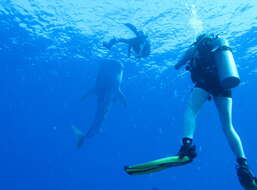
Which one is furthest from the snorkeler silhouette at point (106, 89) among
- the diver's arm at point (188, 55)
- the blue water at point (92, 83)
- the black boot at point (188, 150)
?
the black boot at point (188, 150)

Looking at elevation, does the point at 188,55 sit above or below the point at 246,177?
above

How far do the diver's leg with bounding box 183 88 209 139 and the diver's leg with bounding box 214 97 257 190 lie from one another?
0.29 m

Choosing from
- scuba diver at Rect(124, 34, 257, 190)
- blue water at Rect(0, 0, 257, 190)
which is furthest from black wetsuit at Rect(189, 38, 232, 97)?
blue water at Rect(0, 0, 257, 190)

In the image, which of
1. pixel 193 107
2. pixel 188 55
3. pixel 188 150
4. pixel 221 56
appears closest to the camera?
pixel 188 150

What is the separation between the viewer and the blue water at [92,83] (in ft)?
71.1

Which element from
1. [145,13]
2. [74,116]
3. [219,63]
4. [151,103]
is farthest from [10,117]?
[219,63]

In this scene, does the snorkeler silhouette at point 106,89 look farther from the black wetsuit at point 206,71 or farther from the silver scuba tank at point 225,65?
the silver scuba tank at point 225,65

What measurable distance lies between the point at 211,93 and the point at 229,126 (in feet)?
2.40

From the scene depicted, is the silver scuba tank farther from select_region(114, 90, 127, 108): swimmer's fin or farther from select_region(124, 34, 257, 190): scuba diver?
select_region(114, 90, 127, 108): swimmer's fin

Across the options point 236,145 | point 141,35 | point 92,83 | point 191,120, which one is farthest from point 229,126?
point 92,83

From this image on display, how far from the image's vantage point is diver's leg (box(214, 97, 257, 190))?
5030mm

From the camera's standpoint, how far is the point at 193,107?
20.4 ft

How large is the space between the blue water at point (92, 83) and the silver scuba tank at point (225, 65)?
1.29 m

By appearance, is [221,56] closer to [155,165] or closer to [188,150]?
[188,150]
